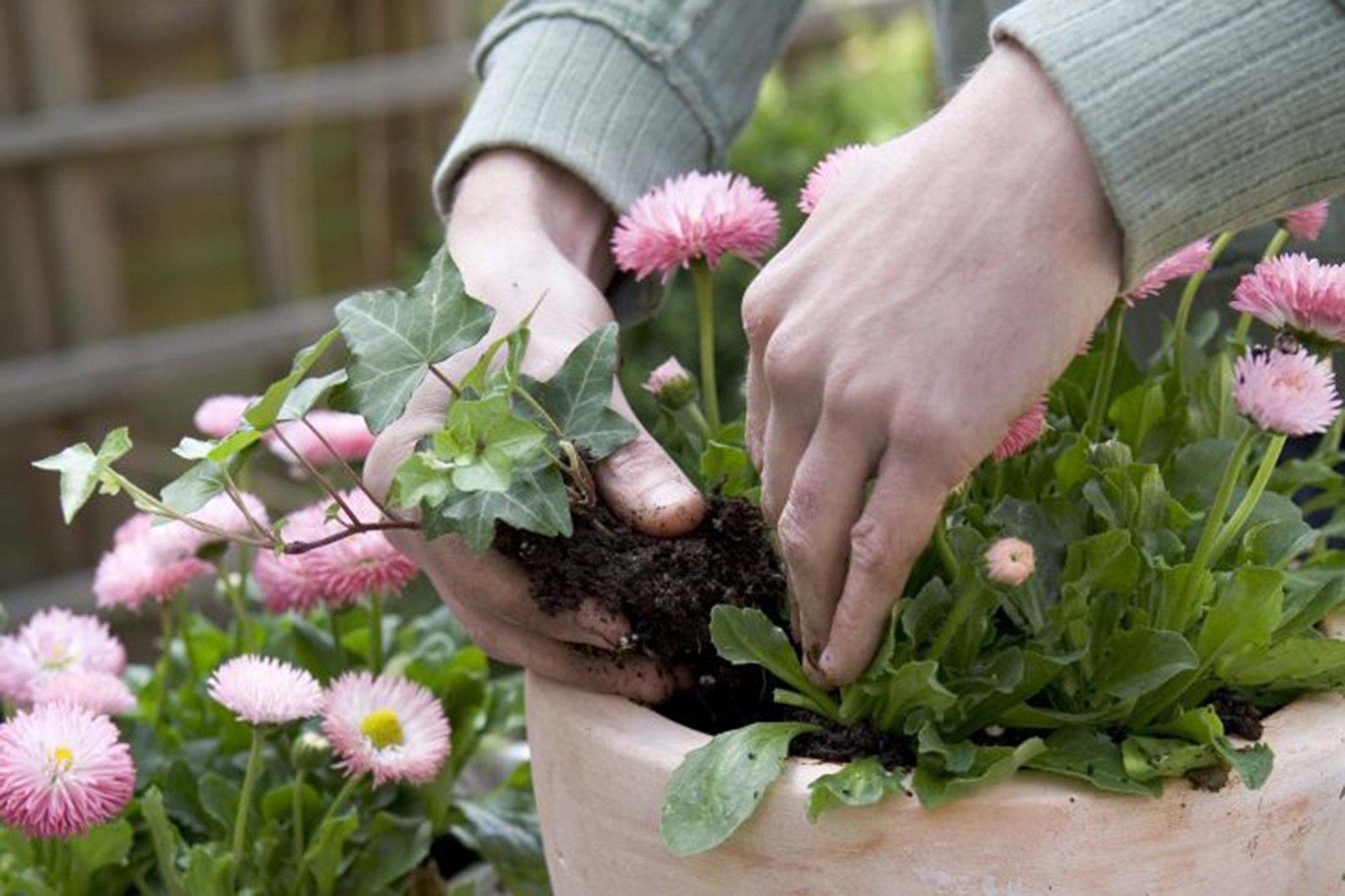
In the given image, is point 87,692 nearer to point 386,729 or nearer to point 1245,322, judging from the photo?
point 386,729

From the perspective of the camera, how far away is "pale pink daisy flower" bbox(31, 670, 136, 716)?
994 millimetres

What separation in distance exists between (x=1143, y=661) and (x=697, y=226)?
1.02 ft

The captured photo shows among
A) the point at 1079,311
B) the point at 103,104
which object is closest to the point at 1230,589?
the point at 1079,311

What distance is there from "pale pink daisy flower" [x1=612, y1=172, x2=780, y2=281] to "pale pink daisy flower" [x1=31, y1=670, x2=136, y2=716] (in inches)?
15.1

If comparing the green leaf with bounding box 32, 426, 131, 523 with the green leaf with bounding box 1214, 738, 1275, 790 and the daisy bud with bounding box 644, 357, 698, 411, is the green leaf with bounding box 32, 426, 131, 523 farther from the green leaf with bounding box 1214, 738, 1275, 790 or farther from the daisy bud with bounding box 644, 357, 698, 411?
the green leaf with bounding box 1214, 738, 1275, 790

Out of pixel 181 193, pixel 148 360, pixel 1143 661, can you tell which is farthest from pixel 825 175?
pixel 181 193

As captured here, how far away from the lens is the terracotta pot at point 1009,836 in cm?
75

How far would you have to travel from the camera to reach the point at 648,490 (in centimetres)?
84

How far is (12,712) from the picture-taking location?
108 cm

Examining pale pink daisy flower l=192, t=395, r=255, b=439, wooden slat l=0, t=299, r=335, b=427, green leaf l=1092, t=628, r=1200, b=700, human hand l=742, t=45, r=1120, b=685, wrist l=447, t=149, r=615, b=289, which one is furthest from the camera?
wooden slat l=0, t=299, r=335, b=427

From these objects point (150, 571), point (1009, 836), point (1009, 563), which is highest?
point (1009, 563)

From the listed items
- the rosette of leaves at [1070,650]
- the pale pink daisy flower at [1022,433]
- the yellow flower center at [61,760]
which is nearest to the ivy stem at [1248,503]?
the rosette of leaves at [1070,650]

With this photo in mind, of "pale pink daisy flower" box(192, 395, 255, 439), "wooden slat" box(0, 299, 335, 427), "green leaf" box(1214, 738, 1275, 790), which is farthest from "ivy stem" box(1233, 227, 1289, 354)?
"wooden slat" box(0, 299, 335, 427)

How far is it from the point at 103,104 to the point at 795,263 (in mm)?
2823
